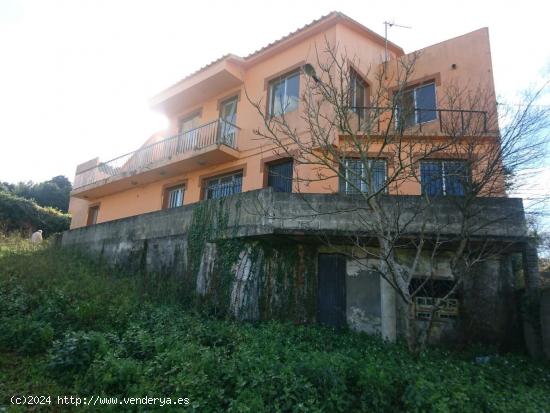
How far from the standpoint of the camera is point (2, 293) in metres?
7.62

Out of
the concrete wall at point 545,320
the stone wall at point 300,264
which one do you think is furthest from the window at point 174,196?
the concrete wall at point 545,320

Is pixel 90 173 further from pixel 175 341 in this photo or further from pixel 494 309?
pixel 494 309

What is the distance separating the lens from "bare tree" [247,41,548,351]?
6.82 metres

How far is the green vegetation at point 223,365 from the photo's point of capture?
4.66 metres

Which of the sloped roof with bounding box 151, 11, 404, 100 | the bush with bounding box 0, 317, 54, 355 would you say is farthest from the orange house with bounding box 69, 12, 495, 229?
the bush with bounding box 0, 317, 54, 355

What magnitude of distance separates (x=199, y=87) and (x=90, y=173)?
7438 mm

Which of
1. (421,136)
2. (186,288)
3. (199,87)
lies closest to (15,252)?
(186,288)

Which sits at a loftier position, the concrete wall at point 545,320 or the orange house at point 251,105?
the orange house at point 251,105

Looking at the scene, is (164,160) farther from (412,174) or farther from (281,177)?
(412,174)

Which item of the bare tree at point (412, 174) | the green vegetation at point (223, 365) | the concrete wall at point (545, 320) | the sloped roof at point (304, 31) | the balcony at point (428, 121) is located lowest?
the green vegetation at point (223, 365)

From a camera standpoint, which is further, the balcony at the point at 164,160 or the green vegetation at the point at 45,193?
the green vegetation at the point at 45,193

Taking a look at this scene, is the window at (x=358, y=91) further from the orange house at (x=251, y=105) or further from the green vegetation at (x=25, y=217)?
the green vegetation at (x=25, y=217)

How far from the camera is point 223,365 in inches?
204

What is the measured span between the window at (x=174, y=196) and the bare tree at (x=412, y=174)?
5182 mm
